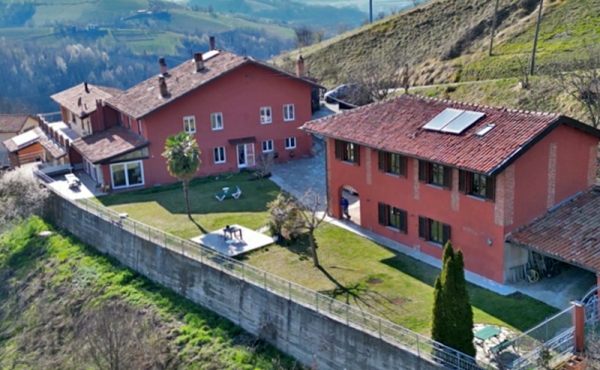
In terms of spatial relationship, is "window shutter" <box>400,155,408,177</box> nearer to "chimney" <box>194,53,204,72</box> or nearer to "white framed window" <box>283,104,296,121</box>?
"white framed window" <box>283,104,296,121</box>

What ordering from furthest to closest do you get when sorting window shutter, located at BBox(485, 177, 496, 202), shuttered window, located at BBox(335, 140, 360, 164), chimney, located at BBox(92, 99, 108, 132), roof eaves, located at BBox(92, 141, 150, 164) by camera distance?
1. chimney, located at BBox(92, 99, 108, 132)
2. roof eaves, located at BBox(92, 141, 150, 164)
3. shuttered window, located at BBox(335, 140, 360, 164)
4. window shutter, located at BBox(485, 177, 496, 202)

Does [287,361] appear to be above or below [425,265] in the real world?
below

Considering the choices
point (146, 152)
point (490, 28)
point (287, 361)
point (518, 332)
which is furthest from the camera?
point (490, 28)

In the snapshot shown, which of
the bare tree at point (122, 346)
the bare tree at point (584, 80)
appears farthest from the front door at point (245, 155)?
the bare tree at point (584, 80)

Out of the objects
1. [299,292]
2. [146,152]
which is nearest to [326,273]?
[299,292]

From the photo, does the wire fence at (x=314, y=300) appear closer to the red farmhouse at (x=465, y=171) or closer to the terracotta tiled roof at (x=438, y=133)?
the red farmhouse at (x=465, y=171)

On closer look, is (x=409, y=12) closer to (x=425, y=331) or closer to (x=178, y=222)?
(x=178, y=222)

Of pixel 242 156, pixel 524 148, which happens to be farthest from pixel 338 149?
pixel 242 156

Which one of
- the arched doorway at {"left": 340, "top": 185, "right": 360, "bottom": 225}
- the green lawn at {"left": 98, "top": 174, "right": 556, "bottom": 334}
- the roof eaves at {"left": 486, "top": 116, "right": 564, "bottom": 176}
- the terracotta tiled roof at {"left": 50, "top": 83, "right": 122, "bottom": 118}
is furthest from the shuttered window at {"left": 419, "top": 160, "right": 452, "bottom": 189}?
the terracotta tiled roof at {"left": 50, "top": 83, "right": 122, "bottom": 118}
